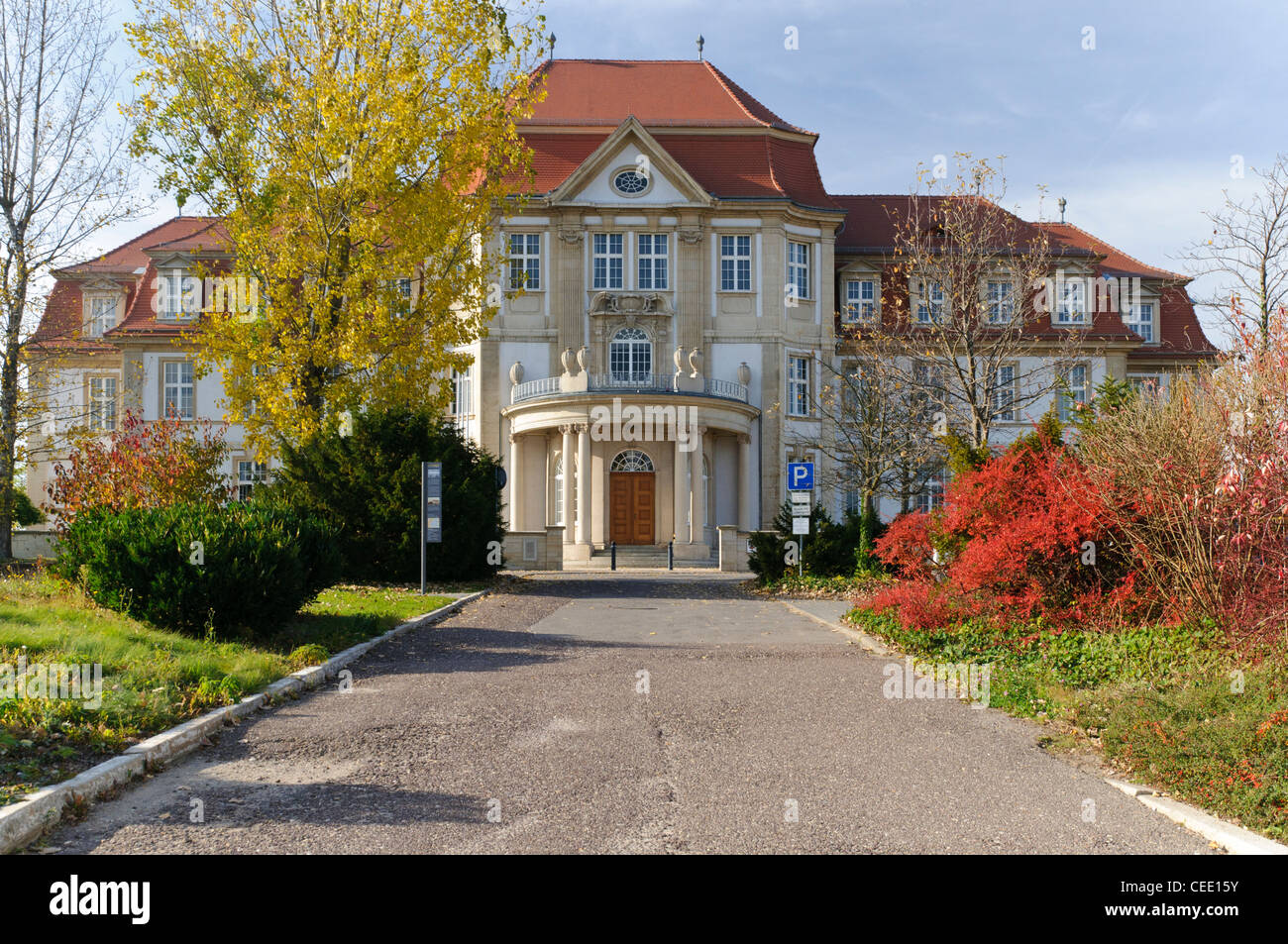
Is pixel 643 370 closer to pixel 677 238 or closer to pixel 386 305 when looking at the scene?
pixel 677 238

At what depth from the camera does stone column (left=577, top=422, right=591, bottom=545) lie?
111 feet

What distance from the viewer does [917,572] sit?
14.3m

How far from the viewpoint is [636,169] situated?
37.5 m

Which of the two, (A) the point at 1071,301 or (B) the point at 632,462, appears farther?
(A) the point at 1071,301

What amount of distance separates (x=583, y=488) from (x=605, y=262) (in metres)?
9.00

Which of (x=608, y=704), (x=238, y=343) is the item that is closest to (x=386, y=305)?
(x=238, y=343)

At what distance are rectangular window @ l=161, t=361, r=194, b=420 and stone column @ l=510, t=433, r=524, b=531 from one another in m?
13.9

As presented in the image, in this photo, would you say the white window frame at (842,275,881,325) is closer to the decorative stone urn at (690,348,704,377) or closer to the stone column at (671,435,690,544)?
the decorative stone urn at (690,348,704,377)

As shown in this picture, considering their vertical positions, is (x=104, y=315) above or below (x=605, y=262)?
below

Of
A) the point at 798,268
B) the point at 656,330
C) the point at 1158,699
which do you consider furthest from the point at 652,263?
the point at 1158,699

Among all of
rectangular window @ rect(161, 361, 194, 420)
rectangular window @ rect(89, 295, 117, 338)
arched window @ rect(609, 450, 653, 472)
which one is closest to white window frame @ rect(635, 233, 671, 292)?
arched window @ rect(609, 450, 653, 472)

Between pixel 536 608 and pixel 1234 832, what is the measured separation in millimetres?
13306

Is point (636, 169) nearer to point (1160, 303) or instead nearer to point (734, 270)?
point (734, 270)

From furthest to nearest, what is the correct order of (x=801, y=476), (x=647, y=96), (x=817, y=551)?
1. (x=647, y=96)
2. (x=817, y=551)
3. (x=801, y=476)
